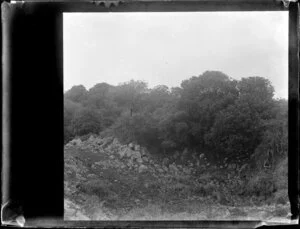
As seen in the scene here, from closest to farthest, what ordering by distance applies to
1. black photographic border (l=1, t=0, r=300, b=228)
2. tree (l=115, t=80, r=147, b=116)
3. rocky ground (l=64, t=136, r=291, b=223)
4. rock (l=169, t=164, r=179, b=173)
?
1. black photographic border (l=1, t=0, r=300, b=228)
2. tree (l=115, t=80, r=147, b=116)
3. rocky ground (l=64, t=136, r=291, b=223)
4. rock (l=169, t=164, r=179, b=173)

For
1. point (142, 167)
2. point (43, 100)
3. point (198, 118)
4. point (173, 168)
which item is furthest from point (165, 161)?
point (43, 100)

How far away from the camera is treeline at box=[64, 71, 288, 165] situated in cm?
212

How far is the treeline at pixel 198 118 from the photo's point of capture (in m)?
2.12

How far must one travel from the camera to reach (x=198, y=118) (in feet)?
7.75

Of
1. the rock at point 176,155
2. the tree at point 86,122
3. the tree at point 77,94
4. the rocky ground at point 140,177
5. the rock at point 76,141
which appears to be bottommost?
the rocky ground at point 140,177

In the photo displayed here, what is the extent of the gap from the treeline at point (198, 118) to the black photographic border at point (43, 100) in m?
1.09

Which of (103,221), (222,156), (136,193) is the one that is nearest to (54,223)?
(103,221)

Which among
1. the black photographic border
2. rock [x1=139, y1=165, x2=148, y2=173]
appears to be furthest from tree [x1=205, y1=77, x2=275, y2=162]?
the black photographic border

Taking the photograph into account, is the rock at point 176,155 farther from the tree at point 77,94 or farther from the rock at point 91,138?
the tree at point 77,94

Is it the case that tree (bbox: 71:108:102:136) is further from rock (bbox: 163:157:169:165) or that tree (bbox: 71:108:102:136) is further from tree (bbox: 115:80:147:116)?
rock (bbox: 163:157:169:165)

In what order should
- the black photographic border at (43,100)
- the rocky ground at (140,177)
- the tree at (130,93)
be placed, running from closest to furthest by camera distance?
1. the black photographic border at (43,100)
2. the tree at (130,93)
3. the rocky ground at (140,177)

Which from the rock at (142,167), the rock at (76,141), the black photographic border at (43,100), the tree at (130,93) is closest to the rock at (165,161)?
the rock at (142,167)

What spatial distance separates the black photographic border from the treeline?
1085 millimetres

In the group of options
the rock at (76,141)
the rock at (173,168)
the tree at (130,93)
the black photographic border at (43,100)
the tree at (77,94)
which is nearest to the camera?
the black photographic border at (43,100)
